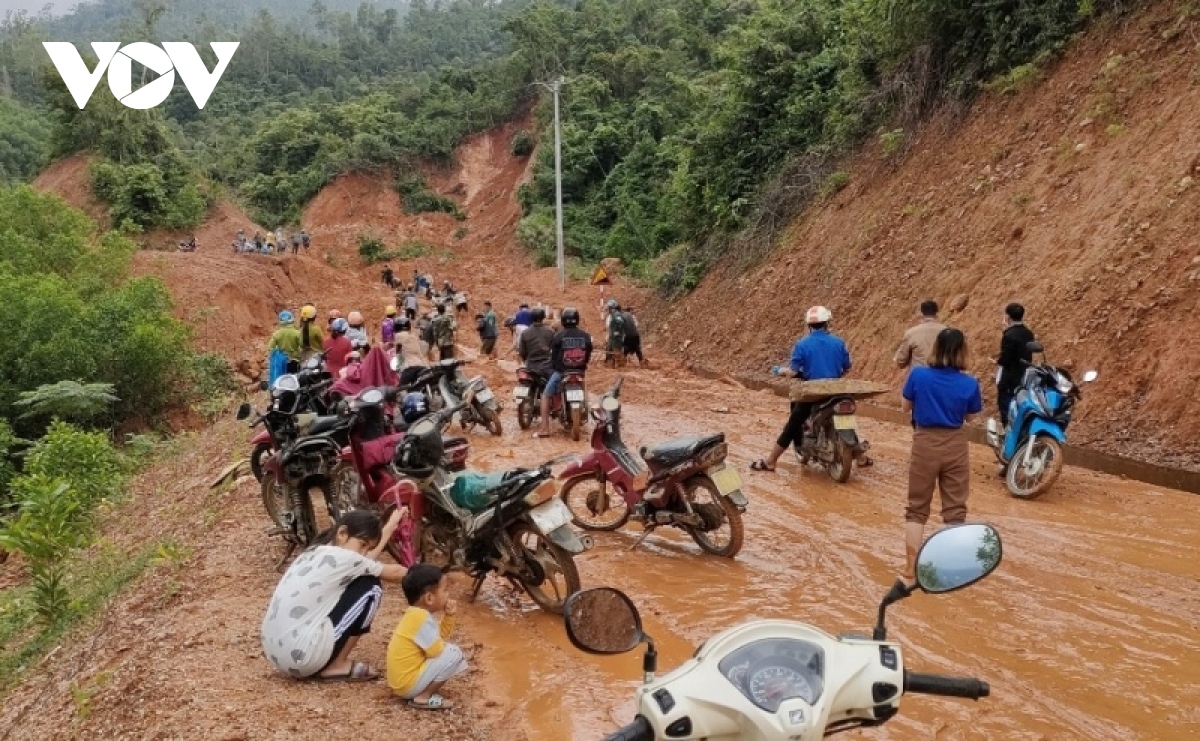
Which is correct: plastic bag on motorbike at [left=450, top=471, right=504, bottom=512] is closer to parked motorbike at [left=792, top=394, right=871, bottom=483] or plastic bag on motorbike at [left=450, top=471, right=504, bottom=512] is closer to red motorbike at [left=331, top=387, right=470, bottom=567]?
red motorbike at [left=331, top=387, right=470, bottom=567]

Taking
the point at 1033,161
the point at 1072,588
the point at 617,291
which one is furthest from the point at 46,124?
the point at 1072,588

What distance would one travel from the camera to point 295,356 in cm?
1272

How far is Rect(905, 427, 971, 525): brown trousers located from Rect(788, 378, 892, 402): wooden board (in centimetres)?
253

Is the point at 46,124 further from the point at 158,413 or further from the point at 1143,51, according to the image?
the point at 1143,51

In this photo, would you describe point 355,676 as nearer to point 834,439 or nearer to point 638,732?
point 638,732

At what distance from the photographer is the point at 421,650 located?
4648 mm

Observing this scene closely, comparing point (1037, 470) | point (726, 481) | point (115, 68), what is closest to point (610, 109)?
point (115, 68)

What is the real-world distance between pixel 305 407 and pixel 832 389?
5455 mm

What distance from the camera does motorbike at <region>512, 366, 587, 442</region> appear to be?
1148cm

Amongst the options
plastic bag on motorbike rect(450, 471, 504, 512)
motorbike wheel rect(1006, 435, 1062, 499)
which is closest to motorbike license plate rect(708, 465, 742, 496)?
plastic bag on motorbike rect(450, 471, 504, 512)

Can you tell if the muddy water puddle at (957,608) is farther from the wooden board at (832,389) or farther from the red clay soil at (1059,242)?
the red clay soil at (1059,242)

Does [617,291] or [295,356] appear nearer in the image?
[295,356]

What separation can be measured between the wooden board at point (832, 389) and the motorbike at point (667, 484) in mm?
1985

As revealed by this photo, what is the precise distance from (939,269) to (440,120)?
50263 millimetres
